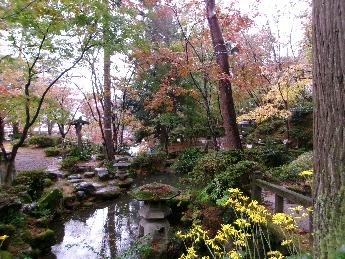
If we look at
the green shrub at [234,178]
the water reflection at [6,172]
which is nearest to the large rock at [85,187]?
the water reflection at [6,172]

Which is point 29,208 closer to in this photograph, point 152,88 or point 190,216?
point 190,216

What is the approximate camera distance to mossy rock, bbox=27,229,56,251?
608cm

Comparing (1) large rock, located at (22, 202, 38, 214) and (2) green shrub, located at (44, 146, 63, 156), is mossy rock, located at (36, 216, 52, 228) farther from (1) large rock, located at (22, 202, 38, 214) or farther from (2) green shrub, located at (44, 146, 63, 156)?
(2) green shrub, located at (44, 146, 63, 156)

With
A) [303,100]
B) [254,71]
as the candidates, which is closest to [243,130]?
[303,100]

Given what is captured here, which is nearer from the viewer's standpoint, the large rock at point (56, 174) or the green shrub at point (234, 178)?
the green shrub at point (234, 178)

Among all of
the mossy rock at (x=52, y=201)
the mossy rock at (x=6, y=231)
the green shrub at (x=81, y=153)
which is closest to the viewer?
the mossy rock at (x=6, y=231)

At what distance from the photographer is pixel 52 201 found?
8219 millimetres

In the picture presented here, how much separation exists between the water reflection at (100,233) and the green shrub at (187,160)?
4253 millimetres

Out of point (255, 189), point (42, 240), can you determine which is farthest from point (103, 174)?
point (255, 189)

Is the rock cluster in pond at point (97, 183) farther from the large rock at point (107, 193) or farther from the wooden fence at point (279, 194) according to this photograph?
the wooden fence at point (279, 194)

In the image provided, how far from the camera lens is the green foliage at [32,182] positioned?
848cm

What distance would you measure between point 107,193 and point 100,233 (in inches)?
119

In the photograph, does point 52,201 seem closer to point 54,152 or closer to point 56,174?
Answer: point 56,174

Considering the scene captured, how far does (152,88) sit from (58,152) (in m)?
7.18
